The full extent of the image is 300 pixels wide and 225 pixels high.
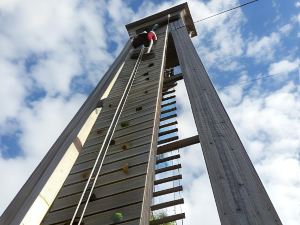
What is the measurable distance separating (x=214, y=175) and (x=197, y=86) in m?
1.81

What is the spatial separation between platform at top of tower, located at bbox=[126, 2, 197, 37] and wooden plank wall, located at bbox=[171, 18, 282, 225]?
4536mm

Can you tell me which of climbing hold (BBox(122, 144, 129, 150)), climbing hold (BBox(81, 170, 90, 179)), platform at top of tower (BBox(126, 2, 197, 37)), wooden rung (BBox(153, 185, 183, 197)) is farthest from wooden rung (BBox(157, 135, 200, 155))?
platform at top of tower (BBox(126, 2, 197, 37))

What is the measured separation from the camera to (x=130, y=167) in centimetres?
283

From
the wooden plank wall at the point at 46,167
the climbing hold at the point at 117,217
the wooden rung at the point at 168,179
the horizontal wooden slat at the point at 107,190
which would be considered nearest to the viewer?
the wooden plank wall at the point at 46,167

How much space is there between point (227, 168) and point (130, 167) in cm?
84

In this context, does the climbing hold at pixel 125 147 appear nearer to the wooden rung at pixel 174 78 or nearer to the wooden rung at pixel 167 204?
the wooden rung at pixel 167 204

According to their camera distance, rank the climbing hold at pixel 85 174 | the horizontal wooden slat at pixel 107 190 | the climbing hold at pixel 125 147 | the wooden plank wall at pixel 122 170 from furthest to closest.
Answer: the climbing hold at pixel 125 147
the climbing hold at pixel 85 174
the horizontal wooden slat at pixel 107 190
the wooden plank wall at pixel 122 170

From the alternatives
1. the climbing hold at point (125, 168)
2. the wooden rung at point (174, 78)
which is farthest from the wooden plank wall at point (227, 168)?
the wooden rung at point (174, 78)

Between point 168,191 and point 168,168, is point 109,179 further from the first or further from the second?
point 168,168

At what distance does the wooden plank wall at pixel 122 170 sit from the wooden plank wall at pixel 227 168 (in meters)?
0.44

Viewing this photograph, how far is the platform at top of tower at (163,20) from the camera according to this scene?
802cm

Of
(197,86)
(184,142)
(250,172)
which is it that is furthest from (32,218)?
(197,86)

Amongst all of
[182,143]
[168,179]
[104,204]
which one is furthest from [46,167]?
[168,179]

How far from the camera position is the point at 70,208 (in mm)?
2531
